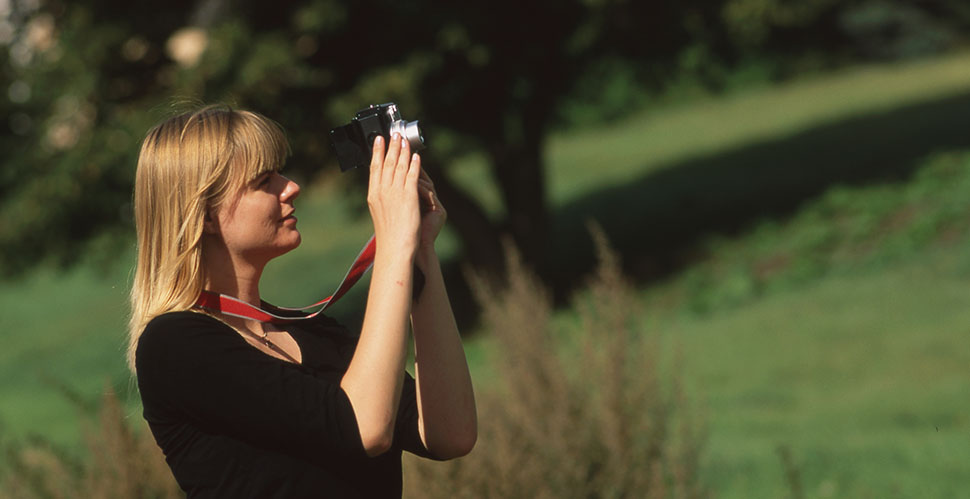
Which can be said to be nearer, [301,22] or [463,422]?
[463,422]

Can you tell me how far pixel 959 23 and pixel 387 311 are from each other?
132 ft

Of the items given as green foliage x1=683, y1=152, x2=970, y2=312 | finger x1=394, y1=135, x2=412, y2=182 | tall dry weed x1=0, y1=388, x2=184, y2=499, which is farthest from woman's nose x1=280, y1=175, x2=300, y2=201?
green foliage x1=683, y1=152, x2=970, y2=312

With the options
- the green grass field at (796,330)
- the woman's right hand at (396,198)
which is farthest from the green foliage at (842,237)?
the woman's right hand at (396,198)

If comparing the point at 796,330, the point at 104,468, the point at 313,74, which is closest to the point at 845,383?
the point at 796,330

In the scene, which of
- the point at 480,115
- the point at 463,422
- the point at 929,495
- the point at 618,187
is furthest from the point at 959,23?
the point at 463,422

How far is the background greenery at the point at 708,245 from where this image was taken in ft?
26.7

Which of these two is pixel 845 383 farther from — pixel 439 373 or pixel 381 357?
pixel 381 357

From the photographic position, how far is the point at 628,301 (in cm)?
524

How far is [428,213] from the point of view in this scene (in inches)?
87.7

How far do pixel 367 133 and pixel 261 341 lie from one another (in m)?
0.43

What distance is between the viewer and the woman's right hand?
80.9 inches

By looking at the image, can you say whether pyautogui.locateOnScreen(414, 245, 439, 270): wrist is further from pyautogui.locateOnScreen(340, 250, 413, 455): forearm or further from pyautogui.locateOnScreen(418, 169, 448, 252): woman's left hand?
pyautogui.locateOnScreen(340, 250, 413, 455): forearm

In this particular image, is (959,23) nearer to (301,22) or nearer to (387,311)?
(301,22)

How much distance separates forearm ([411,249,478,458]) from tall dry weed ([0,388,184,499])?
8.44 feet
